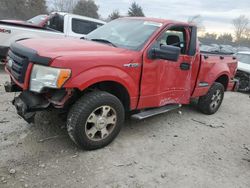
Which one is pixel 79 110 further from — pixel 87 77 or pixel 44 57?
pixel 44 57

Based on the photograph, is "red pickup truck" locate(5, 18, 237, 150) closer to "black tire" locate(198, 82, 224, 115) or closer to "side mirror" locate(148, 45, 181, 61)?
"side mirror" locate(148, 45, 181, 61)

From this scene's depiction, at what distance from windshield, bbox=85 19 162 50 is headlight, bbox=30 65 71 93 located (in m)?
1.33

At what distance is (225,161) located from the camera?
4203mm

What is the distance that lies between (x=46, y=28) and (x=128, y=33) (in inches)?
186

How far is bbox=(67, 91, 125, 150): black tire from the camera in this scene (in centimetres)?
362

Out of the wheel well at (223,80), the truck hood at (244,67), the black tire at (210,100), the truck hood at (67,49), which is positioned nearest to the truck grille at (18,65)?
the truck hood at (67,49)

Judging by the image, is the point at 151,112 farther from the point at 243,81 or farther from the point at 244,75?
the point at 244,75

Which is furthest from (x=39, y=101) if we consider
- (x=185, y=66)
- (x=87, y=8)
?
(x=87, y=8)

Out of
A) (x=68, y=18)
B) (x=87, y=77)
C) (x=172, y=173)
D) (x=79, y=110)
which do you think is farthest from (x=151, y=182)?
(x=68, y=18)

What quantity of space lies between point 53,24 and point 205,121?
641 cm

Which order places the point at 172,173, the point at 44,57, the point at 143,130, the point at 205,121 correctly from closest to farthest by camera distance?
the point at 44,57 → the point at 172,173 → the point at 143,130 → the point at 205,121

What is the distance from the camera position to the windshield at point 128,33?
4398 mm

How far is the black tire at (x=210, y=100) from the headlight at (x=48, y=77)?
3.74m

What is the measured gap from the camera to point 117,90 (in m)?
4.24
